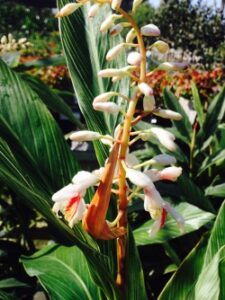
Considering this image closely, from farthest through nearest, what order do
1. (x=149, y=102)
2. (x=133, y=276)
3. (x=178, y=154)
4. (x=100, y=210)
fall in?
(x=178, y=154) → (x=133, y=276) → (x=149, y=102) → (x=100, y=210)

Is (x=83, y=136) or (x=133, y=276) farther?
(x=133, y=276)

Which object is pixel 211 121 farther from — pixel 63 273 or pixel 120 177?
pixel 120 177

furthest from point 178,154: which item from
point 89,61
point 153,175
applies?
point 153,175

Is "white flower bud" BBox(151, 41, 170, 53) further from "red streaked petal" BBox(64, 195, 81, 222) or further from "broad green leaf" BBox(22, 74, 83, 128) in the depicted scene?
"broad green leaf" BBox(22, 74, 83, 128)

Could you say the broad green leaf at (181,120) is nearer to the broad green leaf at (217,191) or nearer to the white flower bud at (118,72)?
the broad green leaf at (217,191)

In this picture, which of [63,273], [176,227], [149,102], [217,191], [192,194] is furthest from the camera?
[217,191]

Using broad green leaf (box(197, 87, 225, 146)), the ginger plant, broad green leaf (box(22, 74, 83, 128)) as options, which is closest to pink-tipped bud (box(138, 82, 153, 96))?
the ginger plant

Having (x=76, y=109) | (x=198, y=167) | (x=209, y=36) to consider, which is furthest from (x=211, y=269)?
(x=209, y=36)
